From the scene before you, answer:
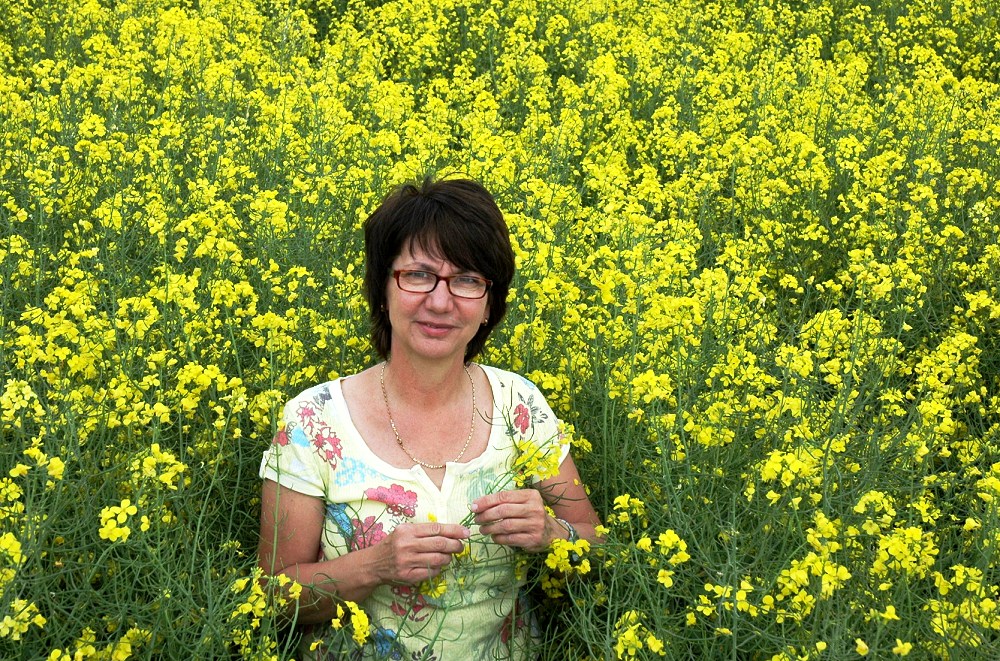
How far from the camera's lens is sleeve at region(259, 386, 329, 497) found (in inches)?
99.8

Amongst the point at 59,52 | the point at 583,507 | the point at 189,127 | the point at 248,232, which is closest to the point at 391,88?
the point at 189,127

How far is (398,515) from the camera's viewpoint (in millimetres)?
2570

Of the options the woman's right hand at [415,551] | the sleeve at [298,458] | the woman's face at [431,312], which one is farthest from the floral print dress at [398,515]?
the woman's face at [431,312]

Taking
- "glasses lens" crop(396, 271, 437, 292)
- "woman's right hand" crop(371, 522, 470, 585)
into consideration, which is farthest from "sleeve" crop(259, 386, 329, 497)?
"glasses lens" crop(396, 271, 437, 292)

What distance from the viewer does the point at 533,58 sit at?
6094mm

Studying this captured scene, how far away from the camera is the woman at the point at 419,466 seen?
8.15ft

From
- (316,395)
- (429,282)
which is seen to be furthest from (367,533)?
(429,282)

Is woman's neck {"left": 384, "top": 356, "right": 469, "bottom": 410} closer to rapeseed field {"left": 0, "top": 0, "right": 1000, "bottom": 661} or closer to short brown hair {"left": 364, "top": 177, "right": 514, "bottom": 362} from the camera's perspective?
short brown hair {"left": 364, "top": 177, "right": 514, "bottom": 362}

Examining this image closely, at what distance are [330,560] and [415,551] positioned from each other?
0.27 m

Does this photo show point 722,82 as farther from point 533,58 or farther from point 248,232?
point 248,232

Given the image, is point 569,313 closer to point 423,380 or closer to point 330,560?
point 423,380

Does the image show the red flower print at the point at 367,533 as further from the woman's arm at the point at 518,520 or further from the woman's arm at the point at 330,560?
the woman's arm at the point at 518,520

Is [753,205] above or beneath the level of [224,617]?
above

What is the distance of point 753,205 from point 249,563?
289 centimetres
